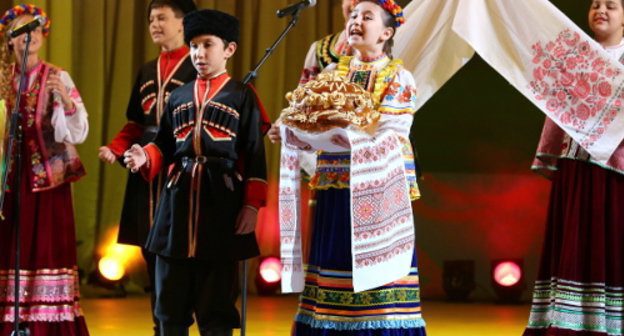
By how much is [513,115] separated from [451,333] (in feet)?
7.36

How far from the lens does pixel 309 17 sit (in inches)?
277

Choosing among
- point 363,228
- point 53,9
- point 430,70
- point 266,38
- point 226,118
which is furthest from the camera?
point 266,38

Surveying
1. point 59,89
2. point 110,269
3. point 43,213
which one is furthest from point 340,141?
point 110,269

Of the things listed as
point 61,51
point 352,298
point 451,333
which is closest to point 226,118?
point 352,298

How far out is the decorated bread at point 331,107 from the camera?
3068 millimetres

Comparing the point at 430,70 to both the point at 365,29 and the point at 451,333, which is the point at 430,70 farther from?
the point at 451,333

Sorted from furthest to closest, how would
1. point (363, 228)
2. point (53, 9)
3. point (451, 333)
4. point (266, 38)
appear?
point (266, 38) < point (53, 9) < point (451, 333) < point (363, 228)

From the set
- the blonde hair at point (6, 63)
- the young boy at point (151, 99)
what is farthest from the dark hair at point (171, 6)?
the blonde hair at point (6, 63)

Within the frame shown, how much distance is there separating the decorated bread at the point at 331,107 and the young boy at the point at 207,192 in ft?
1.03

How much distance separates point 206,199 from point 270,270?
3474 mm

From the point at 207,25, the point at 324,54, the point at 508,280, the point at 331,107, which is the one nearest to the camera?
the point at 331,107

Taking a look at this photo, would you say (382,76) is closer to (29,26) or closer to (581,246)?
(581,246)

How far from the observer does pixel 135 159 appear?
3.26 metres

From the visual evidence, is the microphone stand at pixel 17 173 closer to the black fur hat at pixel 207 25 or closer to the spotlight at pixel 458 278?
the black fur hat at pixel 207 25
